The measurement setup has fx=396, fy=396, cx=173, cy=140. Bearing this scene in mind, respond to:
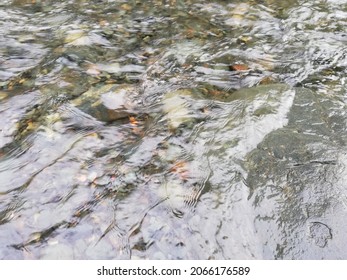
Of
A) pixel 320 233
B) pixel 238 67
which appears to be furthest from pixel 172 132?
pixel 320 233

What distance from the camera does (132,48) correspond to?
16.9 feet

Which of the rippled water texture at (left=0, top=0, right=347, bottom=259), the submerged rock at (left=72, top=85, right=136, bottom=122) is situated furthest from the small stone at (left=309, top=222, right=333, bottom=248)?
the submerged rock at (left=72, top=85, right=136, bottom=122)

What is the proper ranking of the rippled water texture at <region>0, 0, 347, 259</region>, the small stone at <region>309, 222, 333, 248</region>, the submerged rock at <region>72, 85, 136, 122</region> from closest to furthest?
the small stone at <region>309, 222, 333, 248</region> < the rippled water texture at <region>0, 0, 347, 259</region> < the submerged rock at <region>72, 85, 136, 122</region>

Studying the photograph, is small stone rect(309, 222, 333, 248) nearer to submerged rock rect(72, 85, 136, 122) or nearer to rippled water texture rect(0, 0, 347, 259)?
rippled water texture rect(0, 0, 347, 259)

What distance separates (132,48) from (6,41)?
1677 mm

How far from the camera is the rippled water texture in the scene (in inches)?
122

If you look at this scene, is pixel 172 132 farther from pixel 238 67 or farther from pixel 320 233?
pixel 320 233

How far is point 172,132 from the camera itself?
3965 millimetres

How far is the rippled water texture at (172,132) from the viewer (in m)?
3.10

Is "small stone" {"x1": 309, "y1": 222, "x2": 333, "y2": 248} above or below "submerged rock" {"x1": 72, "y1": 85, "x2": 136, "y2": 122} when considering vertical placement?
below
